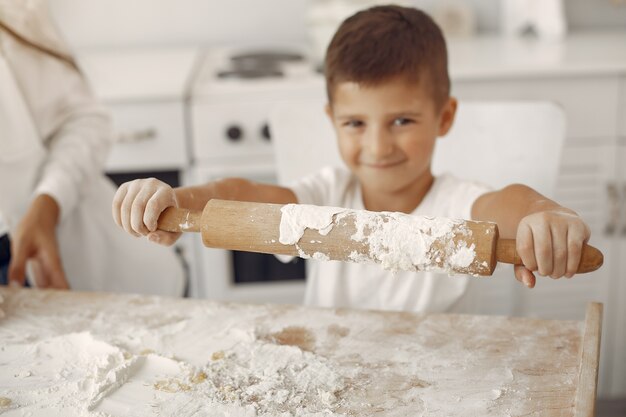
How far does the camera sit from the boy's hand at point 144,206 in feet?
2.84

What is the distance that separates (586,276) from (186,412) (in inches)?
60.2

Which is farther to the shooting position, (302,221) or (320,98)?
(320,98)

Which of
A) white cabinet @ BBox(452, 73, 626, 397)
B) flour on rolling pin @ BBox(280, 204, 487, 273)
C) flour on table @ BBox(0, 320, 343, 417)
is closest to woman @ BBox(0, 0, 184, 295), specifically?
flour on table @ BBox(0, 320, 343, 417)

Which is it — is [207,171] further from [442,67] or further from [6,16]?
[442,67]

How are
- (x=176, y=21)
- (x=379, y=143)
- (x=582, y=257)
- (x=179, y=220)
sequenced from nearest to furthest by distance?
(x=582, y=257)
(x=179, y=220)
(x=379, y=143)
(x=176, y=21)

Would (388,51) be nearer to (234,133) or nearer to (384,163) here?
(384,163)

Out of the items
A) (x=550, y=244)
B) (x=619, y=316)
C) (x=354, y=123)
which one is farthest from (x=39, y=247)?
(x=619, y=316)

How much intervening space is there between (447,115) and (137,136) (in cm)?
92

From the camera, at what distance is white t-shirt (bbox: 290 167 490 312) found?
1.19m

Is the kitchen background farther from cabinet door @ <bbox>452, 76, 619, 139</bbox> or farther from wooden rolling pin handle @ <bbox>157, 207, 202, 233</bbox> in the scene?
wooden rolling pin handle @ <bbox>157, 207, 202, 233</bbox>

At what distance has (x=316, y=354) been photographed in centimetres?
88

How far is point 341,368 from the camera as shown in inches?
33.1

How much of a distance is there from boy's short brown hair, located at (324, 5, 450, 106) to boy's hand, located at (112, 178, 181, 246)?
0.36 metres

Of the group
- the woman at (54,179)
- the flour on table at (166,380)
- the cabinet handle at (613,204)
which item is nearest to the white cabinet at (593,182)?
the cabinet handle at (613,204)
